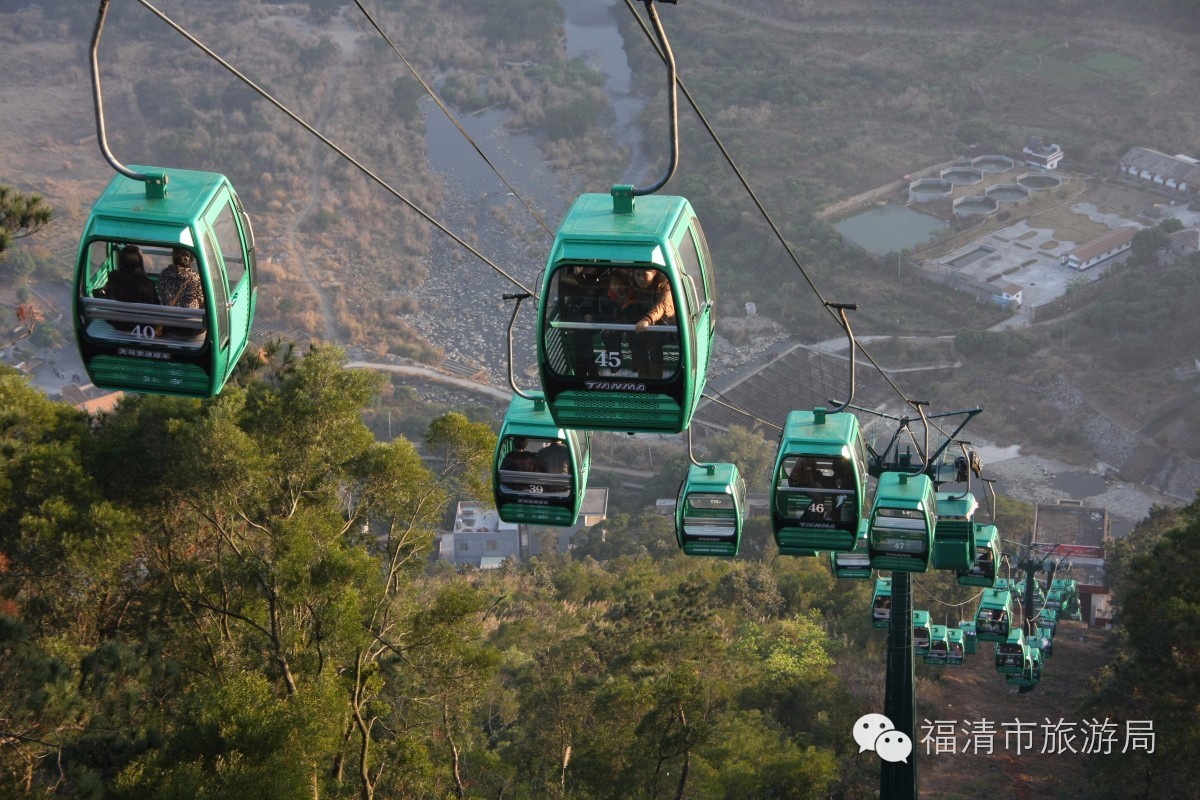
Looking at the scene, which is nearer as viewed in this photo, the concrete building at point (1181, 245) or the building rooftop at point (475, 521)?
the building rooftop at point (475, 521)

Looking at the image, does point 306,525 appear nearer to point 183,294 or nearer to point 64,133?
point 183,294

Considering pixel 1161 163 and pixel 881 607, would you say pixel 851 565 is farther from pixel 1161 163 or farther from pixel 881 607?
pixel 1161 163

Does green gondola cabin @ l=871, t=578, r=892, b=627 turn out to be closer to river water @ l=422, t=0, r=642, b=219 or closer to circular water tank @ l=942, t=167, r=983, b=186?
circular water tank @ l=942, t=167, r=983, b=186

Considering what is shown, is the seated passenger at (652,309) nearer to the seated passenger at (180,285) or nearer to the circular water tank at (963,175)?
the seated passenger at (180,285)

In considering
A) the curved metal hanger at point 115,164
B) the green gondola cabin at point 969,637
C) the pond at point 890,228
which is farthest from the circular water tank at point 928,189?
the curved metal hanger at point 115,164

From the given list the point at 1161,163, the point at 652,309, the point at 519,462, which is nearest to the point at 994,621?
the point at 519,462
